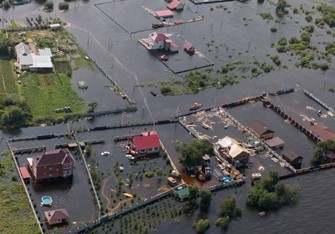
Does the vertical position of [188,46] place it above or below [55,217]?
below

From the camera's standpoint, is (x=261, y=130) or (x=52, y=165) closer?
(x=52, y=165)

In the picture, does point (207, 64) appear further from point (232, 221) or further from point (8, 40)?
point (232, 221)

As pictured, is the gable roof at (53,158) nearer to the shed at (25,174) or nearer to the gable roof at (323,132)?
the shed at (25,174)

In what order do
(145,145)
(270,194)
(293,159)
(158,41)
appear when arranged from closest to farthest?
(270,194) → (145,145) → (293,159) → (158,41)

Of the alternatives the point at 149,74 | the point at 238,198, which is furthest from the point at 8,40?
the point at 238,198

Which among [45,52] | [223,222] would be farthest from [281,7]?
[223,222]

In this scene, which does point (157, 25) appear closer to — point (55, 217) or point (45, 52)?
point (45, 52)
